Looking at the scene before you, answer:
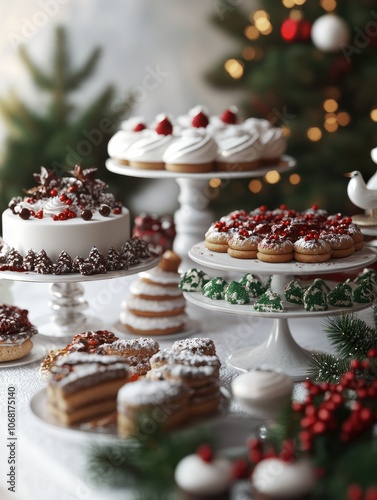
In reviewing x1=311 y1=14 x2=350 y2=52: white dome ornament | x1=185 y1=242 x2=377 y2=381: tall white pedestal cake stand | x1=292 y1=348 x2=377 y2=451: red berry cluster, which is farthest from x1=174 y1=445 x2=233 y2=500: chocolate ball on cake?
x1=311 y1=14 x2=350 y2=52: white dome ornament

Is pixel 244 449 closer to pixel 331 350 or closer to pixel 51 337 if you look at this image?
pixel 331 350

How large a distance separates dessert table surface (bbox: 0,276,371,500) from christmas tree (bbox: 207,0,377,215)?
141 centimetres

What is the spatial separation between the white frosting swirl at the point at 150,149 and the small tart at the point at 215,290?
93 cm

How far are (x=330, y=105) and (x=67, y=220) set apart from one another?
2.23 m

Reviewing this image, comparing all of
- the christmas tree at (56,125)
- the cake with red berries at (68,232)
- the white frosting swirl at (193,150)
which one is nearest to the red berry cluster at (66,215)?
the cake with red berries at (68,232)

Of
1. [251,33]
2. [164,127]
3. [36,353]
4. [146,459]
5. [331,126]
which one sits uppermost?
[251,33]

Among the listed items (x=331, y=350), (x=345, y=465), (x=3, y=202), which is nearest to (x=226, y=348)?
(x=331, y=350)

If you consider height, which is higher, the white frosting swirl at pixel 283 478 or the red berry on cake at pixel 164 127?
the red berry on cake at pixel 164 127

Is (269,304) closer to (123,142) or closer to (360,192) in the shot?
(360,192)

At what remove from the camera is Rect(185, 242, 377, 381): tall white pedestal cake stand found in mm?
2219

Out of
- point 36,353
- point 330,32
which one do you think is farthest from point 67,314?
point 330,32

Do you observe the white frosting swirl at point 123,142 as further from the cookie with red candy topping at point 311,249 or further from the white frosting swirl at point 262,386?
the white frosting swirl at point 262,386

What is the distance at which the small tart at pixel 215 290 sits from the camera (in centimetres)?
236

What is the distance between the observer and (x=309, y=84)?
4.33 meters
